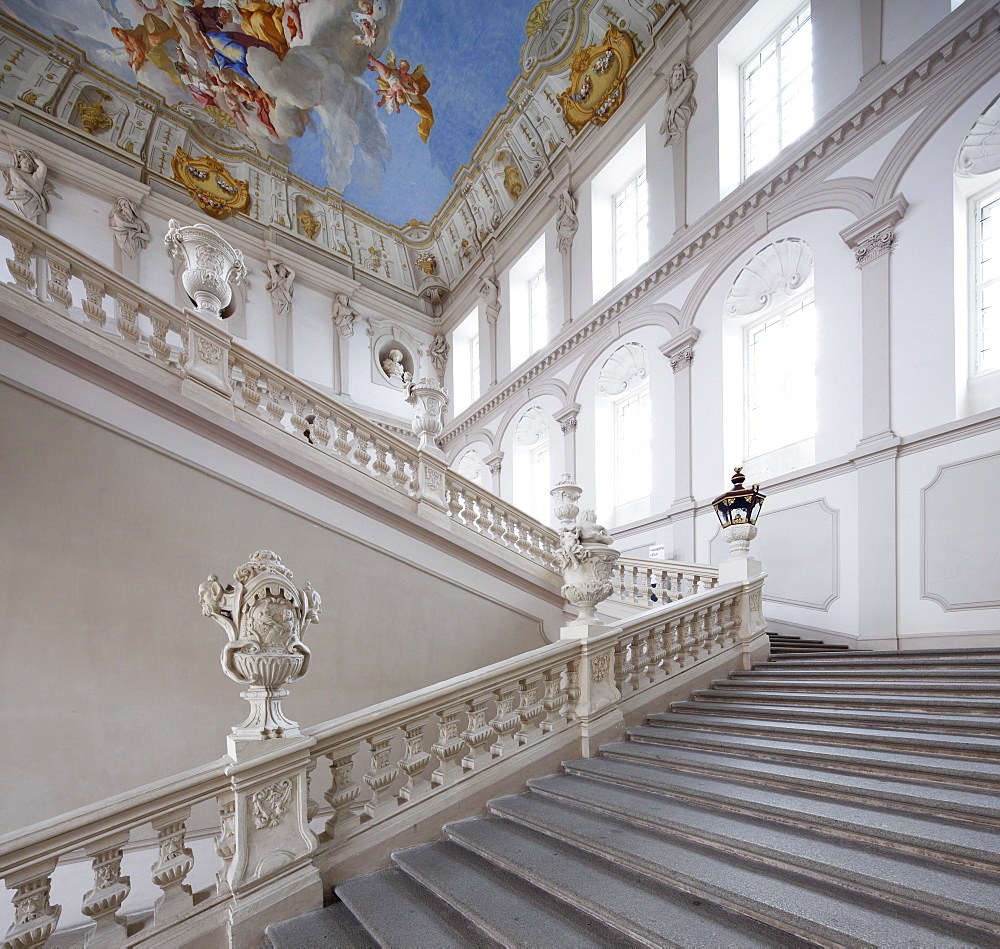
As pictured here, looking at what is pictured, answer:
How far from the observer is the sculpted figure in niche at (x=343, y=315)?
51.6 ft

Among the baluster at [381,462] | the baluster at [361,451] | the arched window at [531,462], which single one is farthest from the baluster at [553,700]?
the arched window at [531,462]

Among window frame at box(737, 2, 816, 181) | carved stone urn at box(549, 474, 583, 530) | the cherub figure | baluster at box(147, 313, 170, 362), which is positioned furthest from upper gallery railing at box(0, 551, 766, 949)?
the cherub figure

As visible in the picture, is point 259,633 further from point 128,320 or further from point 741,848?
point 128,320

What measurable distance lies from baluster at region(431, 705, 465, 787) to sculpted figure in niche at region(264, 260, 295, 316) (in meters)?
13.6

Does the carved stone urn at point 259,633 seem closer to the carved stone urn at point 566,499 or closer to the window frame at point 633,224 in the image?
the carved stone urn at point 566,499

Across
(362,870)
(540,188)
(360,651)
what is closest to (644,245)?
(540,188)

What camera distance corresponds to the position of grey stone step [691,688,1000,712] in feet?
11.7

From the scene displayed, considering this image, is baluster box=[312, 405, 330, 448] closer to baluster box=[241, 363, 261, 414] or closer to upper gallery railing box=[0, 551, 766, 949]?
baluster box=[241, 363, 261, 414]

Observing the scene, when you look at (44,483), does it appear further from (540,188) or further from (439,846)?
(540,188)

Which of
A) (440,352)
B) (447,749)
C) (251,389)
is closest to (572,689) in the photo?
(447,749)

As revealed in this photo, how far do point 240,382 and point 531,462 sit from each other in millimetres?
9509

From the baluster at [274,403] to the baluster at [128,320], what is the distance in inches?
44.4

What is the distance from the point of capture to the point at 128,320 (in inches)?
193

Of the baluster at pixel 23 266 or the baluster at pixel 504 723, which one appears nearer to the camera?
the baluster at pixel 504 723
